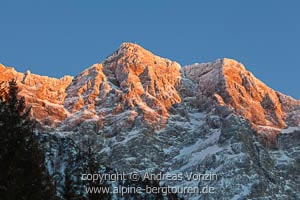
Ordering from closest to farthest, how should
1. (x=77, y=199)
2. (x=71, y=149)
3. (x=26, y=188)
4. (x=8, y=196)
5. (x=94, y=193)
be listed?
(x=8, y=196), (x=26, y=188), (x=94, y=193), (x=77, y=199), (x=71, y=149)

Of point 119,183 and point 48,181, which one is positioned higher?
point 119,183

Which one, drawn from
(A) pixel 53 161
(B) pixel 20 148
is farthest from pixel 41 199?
(A) pixel 53 161

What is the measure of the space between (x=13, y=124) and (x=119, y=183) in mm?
132942

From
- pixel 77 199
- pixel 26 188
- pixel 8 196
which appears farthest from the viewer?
pixel 77 199

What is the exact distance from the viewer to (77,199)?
2099 inches

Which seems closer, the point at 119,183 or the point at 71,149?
the point at 119,183

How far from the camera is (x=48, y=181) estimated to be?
30922 mm

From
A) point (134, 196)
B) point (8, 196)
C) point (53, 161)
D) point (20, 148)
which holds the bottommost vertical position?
point (8, 196)

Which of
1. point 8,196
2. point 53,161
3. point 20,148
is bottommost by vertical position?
point 8,196

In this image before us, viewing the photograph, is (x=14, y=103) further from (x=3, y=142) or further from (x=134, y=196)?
(x=134, y=196)

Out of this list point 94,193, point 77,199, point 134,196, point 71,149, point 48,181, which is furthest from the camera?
point 71,149

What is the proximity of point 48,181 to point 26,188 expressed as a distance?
2.00m

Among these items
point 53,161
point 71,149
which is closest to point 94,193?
point 53,161

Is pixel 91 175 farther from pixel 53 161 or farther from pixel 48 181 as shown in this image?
pixel 53 161
